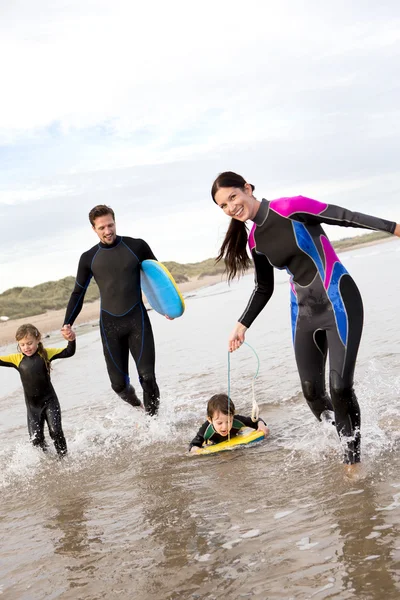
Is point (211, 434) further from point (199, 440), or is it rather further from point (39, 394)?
point (39, 394)

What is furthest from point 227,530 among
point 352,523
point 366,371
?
point 366,371

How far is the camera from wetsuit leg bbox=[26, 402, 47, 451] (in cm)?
567

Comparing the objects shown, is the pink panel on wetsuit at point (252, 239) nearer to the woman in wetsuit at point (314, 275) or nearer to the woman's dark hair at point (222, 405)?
the woman in wetsuit at point (314, 275)

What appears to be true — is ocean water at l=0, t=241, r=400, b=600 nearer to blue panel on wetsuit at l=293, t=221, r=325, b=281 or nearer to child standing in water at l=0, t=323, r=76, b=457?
child standing in water at l=0, t=323, r=76, b=457

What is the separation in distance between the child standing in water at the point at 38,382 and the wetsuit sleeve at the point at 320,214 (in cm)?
238

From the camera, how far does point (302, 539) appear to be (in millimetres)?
3133

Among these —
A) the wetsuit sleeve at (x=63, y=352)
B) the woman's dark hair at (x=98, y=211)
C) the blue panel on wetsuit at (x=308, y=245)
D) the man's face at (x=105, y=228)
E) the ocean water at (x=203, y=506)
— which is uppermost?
the woman's dark hair at (x=98, y=211)

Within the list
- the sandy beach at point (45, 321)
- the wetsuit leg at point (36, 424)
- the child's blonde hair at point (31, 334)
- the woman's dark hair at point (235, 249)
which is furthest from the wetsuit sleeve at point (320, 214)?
the sandy beach at point (45, 321)

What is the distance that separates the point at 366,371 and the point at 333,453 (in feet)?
8.58

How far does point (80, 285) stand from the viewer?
20.2ft

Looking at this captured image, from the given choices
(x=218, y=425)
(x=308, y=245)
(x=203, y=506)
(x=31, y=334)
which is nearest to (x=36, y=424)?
(x=31, y=334)

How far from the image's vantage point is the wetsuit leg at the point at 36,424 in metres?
5.67

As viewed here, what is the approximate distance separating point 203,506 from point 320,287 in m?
1.44

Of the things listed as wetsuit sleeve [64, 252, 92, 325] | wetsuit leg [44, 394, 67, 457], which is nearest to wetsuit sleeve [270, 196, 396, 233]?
wetsuit sleeve [64, 252, 92, 325]
